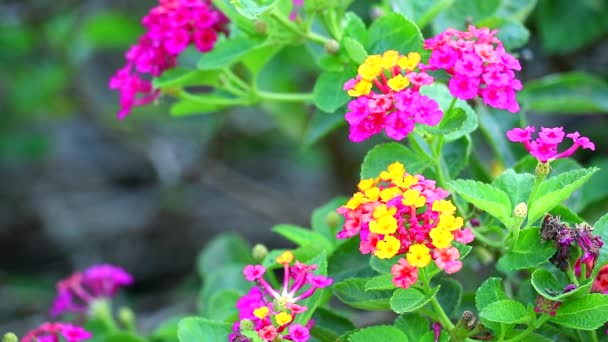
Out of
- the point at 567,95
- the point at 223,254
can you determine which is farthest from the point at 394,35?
the point at 223,254

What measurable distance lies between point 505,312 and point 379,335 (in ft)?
0.54

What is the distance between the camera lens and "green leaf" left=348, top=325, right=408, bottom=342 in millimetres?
1168

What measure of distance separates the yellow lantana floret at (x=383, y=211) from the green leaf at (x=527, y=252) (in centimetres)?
19

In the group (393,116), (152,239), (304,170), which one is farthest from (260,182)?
(393,116)

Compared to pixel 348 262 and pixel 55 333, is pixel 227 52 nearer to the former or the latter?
pixel 348 262

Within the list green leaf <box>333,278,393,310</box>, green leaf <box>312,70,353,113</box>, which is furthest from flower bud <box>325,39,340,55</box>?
green leaf <box>333,278,393,310</box>

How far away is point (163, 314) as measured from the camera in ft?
8.22

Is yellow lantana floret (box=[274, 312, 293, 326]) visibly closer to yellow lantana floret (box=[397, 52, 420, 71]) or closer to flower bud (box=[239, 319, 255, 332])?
flower bud (box=[239, 319, 255, 332])

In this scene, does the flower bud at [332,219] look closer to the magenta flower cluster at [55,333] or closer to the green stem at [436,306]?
the green stem at [436,306]

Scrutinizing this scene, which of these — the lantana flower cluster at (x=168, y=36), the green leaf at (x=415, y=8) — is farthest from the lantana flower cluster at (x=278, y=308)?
the green leaf at (x=415, y=8)

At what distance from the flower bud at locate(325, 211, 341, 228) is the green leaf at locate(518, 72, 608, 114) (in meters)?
0.52

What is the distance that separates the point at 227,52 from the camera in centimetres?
146

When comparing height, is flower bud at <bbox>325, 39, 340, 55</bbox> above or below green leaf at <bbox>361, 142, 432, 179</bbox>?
above

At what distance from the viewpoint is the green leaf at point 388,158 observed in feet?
4.33
